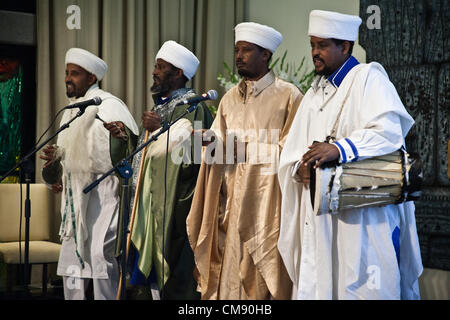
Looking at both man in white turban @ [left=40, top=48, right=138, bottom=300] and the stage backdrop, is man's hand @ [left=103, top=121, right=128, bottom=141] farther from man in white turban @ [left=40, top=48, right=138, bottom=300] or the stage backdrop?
the stage backdrop

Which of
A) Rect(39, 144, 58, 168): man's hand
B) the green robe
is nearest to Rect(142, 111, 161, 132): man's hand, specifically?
the green robe

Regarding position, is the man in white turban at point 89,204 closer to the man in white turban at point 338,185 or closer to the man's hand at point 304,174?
the man in white turban at point 338,185

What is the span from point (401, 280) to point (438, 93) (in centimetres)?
136

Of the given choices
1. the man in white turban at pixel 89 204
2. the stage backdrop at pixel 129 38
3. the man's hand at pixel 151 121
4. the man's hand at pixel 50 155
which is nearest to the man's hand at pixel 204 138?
the man's hand at pixel 151 121

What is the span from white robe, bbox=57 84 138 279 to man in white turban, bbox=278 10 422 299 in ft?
5.11

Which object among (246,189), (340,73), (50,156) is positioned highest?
(340,73)

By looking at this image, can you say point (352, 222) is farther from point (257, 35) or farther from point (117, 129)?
point (117, 129)

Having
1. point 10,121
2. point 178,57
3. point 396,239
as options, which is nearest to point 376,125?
point 396,239

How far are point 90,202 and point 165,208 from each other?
2.09ft

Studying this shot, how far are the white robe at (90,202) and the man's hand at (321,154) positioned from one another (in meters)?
1.94

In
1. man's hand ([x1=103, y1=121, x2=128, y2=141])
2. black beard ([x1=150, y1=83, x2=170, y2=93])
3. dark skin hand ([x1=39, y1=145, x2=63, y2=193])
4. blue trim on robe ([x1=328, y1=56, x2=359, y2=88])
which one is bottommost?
dark skin hand ([x1=39, y1=145, x2=63, y2=193])

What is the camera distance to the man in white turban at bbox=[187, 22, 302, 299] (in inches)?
143

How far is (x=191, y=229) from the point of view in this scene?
394 cm

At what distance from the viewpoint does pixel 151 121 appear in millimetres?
4102
